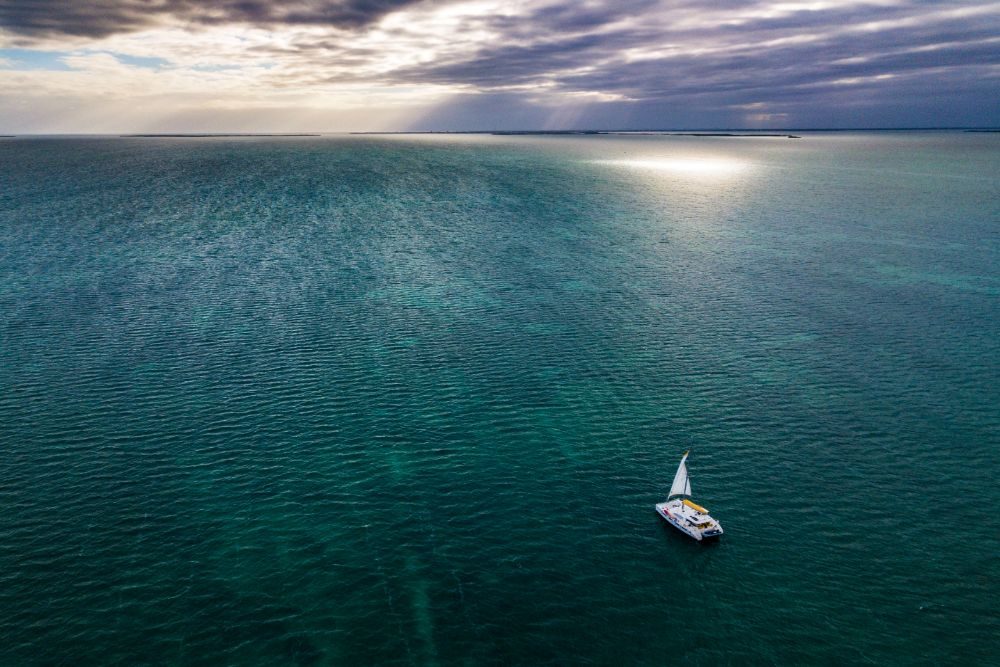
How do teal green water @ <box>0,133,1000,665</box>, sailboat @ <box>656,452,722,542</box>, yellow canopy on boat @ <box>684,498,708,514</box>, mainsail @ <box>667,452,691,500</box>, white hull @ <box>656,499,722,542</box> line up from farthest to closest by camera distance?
1. mainsail @ <box>667,452,691,500</box>
2. yellow canopy on boat @ <box>684,498,708,514</box>
3. sailboat @ <box>656,452,722,542</box>
4. white hull @ <box>656,499,722,542</box>
5. teal green water @ <box>0,133,1000,665</box>

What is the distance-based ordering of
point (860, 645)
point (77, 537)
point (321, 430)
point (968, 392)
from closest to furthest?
point (860, 645)
point (77, 537)
point (321, 430)
point (968, 392)

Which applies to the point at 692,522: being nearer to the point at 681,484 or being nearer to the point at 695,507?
the point at 695,507

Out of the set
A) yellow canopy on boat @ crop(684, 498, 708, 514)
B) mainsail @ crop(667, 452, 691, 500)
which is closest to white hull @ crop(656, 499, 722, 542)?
yellow canopy on boat @ crop(684, 498, 708, 514)

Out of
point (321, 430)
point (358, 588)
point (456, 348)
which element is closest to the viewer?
point (358, 588)

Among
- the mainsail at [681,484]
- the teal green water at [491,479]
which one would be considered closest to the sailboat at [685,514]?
the mainsail at [681,484]

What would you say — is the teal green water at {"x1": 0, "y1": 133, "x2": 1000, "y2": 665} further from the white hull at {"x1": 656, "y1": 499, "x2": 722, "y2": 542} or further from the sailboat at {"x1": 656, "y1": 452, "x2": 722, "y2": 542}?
the sailboat at {"x1": 656, "y1": 452, "x2": 722, "y2": 542}

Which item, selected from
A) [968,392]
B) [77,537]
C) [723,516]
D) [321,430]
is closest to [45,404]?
[77,537]

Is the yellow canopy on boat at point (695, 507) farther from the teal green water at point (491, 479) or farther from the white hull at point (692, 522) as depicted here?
the teal green water at point (491, 479)

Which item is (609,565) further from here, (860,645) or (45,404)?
(45,404)

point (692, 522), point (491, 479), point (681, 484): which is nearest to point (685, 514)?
point (692, 522)
